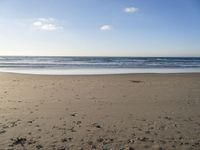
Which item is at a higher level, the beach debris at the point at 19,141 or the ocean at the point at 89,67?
the ocean at the point at 89,67

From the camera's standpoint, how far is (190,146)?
405 cm

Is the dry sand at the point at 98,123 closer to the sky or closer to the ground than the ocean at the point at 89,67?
closer to the ground

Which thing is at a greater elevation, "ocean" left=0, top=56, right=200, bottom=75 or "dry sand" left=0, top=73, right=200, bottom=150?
"ocean" left=0, top=56, right=200, bottom=75

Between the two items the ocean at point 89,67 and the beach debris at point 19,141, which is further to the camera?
the ocean at point 89,67

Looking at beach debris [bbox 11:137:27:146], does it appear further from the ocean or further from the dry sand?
the ocean

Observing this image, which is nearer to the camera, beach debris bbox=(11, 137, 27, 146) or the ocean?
beach debris bbox=(11, 137, 27, 146)

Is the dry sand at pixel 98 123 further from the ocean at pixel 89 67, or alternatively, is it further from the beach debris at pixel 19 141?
the ocean at pixel 89 67

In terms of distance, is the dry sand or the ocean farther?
the ocean

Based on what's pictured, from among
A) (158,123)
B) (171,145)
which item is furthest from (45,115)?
(171,145)

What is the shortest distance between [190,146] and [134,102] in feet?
11.8

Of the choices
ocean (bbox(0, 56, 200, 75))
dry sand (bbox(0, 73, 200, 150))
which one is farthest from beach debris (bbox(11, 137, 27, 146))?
ocean (bbox(0, 56, 200, 75))

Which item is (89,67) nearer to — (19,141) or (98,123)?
(98,123)

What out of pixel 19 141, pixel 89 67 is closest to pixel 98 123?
pixel 19 141

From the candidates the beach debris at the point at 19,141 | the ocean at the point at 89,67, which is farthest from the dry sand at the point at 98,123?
the ocean at the point at 89,67
